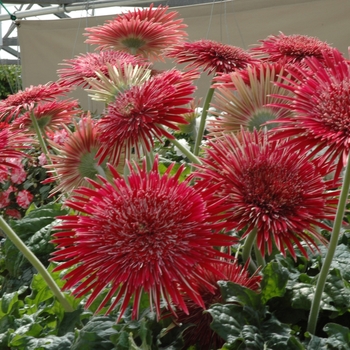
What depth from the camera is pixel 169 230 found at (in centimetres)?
43

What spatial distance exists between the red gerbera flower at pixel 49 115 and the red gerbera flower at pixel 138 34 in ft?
0.35

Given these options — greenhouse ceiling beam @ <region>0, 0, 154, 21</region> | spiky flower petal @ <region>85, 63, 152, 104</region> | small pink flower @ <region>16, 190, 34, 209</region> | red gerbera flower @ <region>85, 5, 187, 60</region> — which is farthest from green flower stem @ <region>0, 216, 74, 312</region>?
greenhouse ceiling beam @ <region>0, 0, 154, 21</region>

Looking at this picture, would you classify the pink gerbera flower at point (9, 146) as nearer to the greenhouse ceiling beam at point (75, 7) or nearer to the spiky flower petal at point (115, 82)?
the spiky flower petal at point (115, 82)

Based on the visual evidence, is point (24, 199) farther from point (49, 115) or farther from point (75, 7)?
point (75, 7)

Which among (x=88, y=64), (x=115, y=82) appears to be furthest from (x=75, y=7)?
(x=115, y=82)

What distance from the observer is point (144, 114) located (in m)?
0.51

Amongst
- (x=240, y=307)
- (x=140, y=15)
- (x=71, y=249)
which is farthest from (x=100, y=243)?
(x=140, y=15)

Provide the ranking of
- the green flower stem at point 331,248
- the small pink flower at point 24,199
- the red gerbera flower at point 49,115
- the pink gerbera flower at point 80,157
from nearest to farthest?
the green flower stem at point 331,248, the pink gerbera flower at point 80,157, the red gerbera flower at point 49,115, the small pink flower at point 24,199

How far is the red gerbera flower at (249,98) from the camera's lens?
56 cm

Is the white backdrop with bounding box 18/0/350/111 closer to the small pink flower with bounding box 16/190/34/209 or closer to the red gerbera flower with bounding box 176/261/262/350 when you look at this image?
the small pink flower with bounding box 16/190/34/209

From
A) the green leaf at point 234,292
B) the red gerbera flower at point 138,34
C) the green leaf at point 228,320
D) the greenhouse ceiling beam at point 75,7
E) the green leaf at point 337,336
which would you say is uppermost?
the greenhouse ceiling beam at point 75,7

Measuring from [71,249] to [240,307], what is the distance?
17cm

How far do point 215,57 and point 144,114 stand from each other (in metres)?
0.20

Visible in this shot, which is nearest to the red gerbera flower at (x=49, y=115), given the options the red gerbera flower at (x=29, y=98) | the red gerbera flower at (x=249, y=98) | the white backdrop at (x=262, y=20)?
the red gerbera flower at (x=29, y=98)
